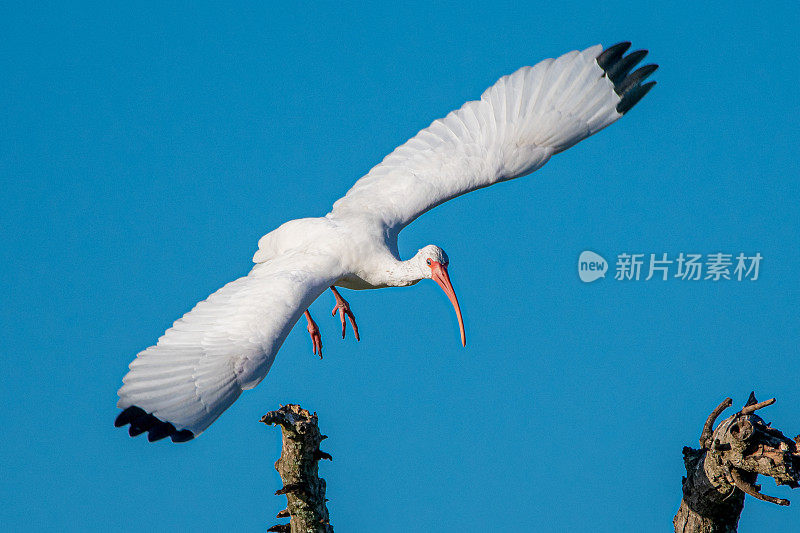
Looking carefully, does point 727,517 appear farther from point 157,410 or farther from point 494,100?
point 494,100

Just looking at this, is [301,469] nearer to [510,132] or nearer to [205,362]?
[205,362]

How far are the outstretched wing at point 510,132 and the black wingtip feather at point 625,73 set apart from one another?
12 millimetres

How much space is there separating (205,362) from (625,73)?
20.4 feet

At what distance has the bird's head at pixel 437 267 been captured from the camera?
10008 mm

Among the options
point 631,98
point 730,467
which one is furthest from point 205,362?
point 631,98

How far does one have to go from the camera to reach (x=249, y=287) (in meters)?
8.98

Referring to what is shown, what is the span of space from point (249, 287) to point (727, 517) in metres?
4.66

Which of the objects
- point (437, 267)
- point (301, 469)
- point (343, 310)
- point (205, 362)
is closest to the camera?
point (301, 469)

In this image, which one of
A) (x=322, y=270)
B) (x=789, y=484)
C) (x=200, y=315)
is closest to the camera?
(x=789, y=484)

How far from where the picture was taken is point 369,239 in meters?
10.0

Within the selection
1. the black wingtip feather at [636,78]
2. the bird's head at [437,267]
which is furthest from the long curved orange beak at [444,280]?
the black wingtip feather at [636,78]

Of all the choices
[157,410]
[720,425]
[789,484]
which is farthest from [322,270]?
[789,484]

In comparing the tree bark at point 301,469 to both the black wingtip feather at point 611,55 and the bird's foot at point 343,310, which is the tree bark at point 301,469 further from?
the black wingtip feather at point 611,55

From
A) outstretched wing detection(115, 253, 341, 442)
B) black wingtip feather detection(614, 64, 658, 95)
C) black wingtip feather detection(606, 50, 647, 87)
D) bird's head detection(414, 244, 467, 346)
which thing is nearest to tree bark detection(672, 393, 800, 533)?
bird's head detection(414, 244, 467, 346)
